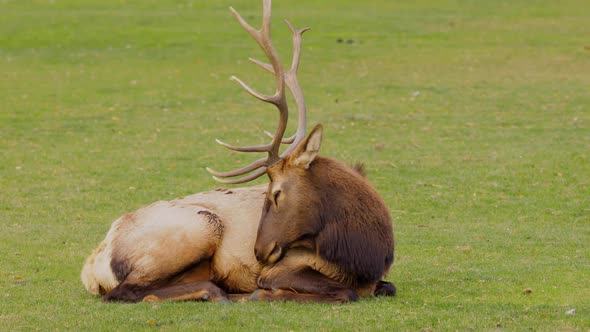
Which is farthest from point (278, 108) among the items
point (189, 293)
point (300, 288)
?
point (189, 293)

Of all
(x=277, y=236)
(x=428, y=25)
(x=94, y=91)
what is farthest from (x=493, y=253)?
(x=428, y=25)

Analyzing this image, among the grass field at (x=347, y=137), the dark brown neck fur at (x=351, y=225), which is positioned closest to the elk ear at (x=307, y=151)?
the dark brown neck fur at (x=351, y=225)

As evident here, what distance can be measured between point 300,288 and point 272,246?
1.45 ft

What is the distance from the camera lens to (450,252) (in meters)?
11.1

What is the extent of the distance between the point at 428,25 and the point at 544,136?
17.5 meters

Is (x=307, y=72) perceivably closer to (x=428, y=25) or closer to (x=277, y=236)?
(x=428, y=25)

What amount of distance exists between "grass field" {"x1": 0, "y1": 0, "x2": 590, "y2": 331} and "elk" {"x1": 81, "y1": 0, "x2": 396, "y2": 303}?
0.34m

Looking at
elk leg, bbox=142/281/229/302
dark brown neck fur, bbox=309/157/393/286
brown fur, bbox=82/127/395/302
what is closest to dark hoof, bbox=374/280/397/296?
brown fur, bbox=82/127/395/302

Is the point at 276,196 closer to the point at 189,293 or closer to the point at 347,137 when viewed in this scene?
the point at 189,293

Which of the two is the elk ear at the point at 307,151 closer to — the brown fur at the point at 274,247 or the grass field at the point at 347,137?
the brown fur at the point at 274,247

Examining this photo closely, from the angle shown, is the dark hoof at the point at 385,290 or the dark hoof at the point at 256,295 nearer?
the dark hoof at the point at 256,295

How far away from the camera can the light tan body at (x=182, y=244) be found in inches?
342

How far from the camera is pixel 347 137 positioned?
19.7 meters

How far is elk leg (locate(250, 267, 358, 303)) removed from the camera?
8523mm
